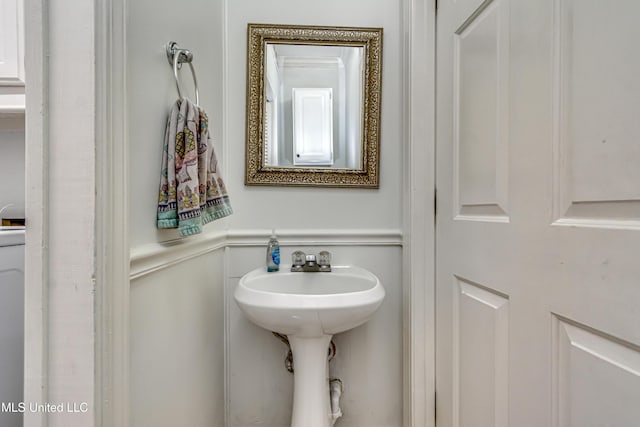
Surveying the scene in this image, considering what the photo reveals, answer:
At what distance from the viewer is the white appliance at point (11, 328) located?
810 millimetres

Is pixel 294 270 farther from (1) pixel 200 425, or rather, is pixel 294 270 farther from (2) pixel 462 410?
(2) pixel 462 410

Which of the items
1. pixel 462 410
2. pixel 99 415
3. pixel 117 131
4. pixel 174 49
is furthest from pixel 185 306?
pixel 462 410

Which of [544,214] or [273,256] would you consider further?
[273,256]

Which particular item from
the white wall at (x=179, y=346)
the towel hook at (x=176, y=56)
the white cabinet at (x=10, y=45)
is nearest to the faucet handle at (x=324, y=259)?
the white wall at (x=179, y=346)

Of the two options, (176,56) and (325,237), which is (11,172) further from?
(325,237)

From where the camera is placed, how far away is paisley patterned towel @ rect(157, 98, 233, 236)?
74 cm

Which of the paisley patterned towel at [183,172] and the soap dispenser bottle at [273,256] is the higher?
the paisley patterned towel at [183,172]

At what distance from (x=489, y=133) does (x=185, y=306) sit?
0.98m

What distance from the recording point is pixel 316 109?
1.35 m

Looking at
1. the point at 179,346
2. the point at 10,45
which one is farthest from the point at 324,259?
the point at 10,45

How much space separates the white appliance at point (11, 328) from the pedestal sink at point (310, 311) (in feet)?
1.90

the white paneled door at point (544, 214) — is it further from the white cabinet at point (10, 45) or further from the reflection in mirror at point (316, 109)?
the white cabinet at point (10, 45)

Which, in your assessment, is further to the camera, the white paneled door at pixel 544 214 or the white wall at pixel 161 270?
the white wall at pixel 161 270

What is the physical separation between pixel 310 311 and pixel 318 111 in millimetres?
843
